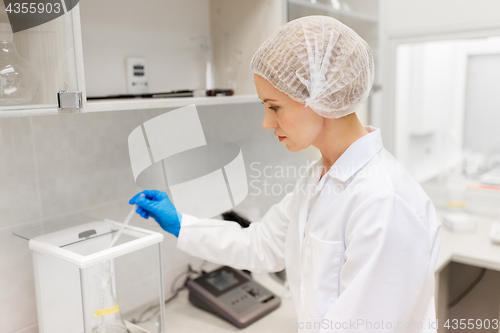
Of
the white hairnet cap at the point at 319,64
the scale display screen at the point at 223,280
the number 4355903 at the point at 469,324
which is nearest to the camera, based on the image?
the white hairnet cap at the point at 319,64

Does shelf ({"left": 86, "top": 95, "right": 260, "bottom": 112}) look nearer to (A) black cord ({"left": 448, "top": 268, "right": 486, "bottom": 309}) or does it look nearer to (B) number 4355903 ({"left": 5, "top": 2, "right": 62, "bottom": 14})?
(B) number 4355903 ({"left": 5, "top": 2, "right": 62, "bottom": 14})

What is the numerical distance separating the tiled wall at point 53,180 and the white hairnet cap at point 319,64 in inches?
25.5

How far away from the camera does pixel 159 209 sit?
1.17m

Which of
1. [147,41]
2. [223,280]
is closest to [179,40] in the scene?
[147,41]

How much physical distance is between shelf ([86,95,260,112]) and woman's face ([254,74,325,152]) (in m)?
0.25

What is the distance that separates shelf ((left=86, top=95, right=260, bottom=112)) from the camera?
910mm

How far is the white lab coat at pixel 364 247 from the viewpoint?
0.85 metres

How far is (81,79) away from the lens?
2.86 ft

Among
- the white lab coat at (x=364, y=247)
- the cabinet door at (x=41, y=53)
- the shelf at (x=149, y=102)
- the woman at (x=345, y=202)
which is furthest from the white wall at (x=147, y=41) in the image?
Result: the white lab coat at (x=364, y=247)

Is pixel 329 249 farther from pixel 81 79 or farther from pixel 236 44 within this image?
pixel 236 44

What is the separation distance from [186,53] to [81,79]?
2.37 ft

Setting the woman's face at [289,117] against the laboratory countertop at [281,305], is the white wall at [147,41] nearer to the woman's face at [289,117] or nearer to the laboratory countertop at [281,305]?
the woman's face at [289,117]

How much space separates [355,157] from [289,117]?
0.20 meters

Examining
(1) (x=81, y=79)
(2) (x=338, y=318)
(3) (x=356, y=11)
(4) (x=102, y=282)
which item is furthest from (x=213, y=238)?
(3) (x=356, y=11)
